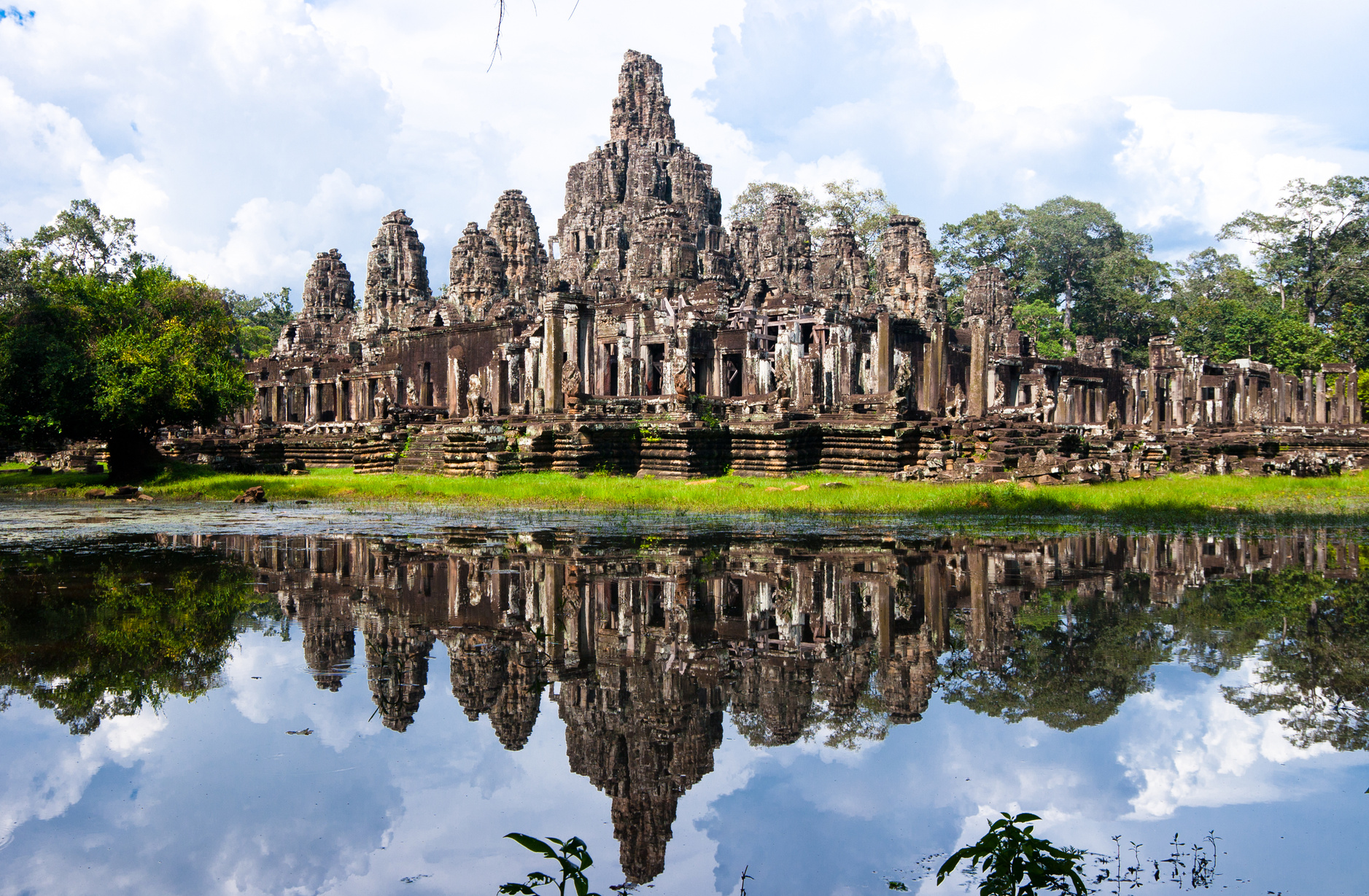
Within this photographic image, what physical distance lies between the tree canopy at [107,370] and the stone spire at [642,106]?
1459 inches

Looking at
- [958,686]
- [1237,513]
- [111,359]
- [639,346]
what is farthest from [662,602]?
[639,346]

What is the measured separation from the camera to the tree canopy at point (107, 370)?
987 inches

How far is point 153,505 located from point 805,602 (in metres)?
17.0

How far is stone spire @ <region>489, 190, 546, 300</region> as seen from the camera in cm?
5803

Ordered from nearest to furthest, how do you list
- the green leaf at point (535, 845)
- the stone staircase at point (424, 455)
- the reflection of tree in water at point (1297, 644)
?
1. the green leaf at point (535, 845)
2. the reflection of tree in water at point (1297, 644)
3. the stone staircase at point (424, 455)

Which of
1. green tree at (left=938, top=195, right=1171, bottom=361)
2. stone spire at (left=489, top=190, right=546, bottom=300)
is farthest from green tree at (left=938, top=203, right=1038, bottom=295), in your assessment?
stone spire at (left=489, top=190, right=546, bottom=300)

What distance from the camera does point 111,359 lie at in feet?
84.5

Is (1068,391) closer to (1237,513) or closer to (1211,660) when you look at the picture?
(1237,513)

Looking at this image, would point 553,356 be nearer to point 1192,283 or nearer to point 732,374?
point 732,374

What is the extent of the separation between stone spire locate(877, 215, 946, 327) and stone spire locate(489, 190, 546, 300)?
19305mm

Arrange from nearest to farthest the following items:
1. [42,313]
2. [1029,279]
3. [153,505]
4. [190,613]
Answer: [190,613] → [153,505] → [42,313] → [1029,279]

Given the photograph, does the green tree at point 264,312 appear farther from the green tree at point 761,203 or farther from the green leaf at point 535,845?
the green leaf at point 535,845

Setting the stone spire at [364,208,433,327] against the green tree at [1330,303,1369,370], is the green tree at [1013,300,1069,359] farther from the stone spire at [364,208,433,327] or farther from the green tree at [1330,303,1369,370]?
the stone spire at [364,208,433,327]

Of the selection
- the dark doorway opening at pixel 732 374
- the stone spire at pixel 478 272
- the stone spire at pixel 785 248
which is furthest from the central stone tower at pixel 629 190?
the dark doorway opening at pixel 732 374
